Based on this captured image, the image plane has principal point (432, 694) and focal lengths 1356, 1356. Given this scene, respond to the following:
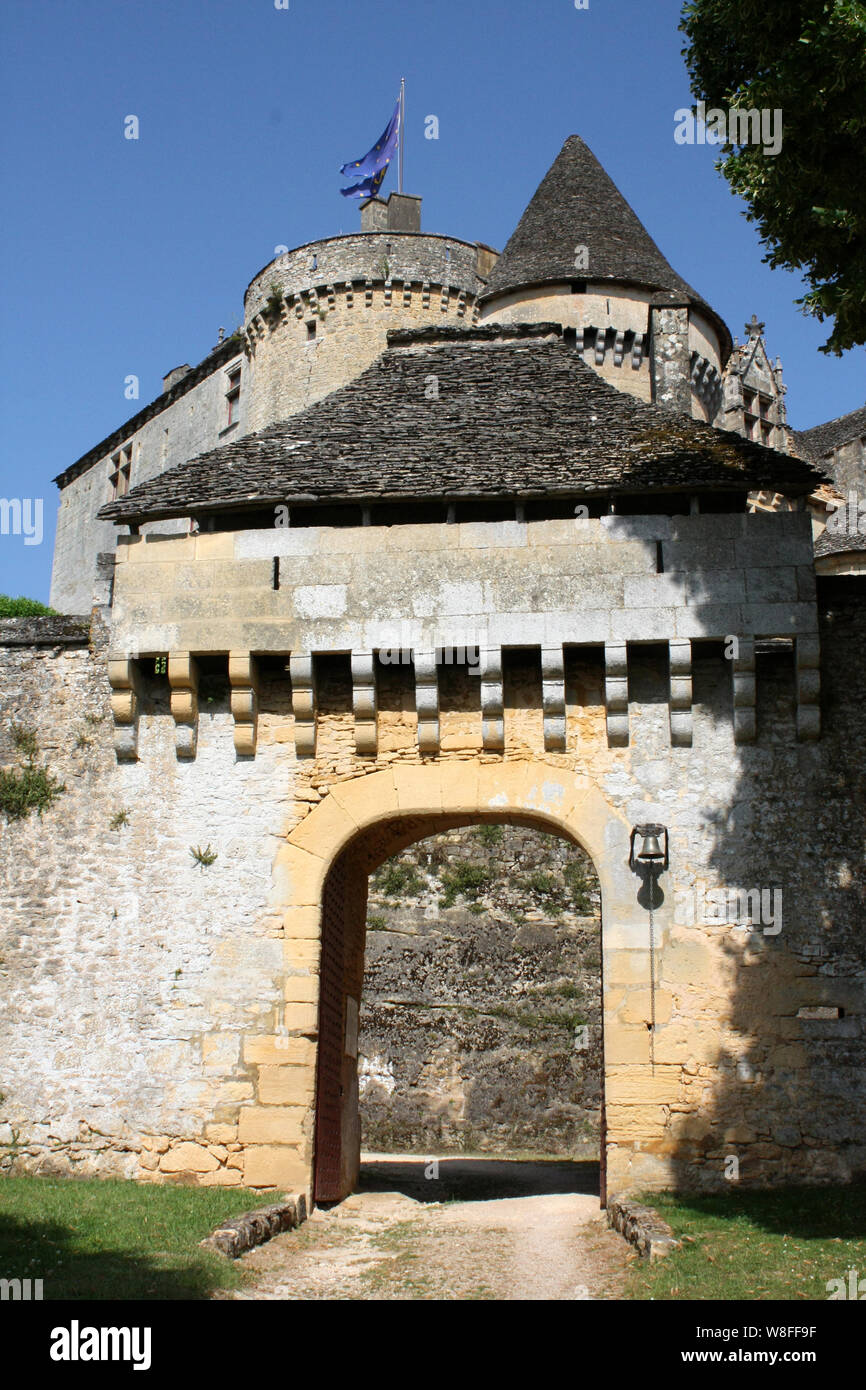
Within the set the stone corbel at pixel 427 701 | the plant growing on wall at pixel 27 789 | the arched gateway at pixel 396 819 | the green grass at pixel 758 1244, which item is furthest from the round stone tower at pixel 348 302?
the green grass at pixel 758 1244

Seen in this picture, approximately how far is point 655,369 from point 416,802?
23.2 ft

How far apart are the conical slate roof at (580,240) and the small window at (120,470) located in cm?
1585

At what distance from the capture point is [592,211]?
1069 inches

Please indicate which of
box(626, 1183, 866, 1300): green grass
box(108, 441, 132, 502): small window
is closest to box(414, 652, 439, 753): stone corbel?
box(626, 1183, 866, 1300): green grass

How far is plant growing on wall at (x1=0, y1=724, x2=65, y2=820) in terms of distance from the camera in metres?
12.4

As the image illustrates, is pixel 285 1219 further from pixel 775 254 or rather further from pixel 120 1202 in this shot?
pixel 775 254

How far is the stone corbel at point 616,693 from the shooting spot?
11570 millimetres

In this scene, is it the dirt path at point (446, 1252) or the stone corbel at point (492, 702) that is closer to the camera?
the dirt path at point (446, 1252)

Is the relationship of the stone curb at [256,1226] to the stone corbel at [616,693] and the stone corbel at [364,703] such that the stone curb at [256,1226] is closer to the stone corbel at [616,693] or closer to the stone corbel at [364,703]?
the stone corbel at [364,703]

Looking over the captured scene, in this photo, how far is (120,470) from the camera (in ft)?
130

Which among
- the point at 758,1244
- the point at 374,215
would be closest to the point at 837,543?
the point at 374,215

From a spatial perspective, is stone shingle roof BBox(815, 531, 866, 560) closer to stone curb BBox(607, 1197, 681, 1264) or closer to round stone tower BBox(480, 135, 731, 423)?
round stone tower BBox(480, 135, 731, 423)
